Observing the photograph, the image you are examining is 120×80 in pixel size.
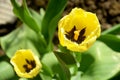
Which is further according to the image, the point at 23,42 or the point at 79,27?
the point at 23,42

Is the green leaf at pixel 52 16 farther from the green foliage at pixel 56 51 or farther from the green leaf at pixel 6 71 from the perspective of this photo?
the green leaf at pixel 6 71

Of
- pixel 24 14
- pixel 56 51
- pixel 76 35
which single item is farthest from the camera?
pixel 24 14

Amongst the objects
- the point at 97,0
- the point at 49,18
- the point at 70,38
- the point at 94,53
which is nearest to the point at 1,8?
the point at 97,0

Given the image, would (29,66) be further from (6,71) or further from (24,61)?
(6,71)

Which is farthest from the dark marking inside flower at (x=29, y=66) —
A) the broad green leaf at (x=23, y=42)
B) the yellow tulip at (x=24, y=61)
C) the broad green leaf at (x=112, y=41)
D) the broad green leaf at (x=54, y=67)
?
the broad green leaf at (x=112, y=41)

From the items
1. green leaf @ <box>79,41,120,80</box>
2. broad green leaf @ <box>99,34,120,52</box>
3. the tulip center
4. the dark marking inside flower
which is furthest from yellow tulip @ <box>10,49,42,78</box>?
broad green leaf @ <box>99,34,120,52</box>

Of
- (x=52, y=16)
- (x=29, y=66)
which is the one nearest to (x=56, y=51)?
(x=29, y=66)
